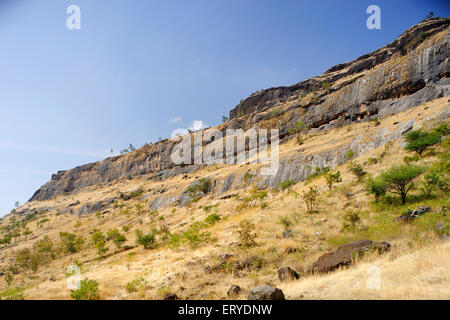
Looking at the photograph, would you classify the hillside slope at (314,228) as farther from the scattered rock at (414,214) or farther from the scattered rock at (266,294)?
the scattered rock at (266,294)

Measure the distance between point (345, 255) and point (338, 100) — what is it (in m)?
46.0

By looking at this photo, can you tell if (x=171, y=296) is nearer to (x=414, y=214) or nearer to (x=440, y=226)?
(x=440, y=226)

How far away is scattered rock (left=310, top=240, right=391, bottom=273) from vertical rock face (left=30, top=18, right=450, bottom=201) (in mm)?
20139

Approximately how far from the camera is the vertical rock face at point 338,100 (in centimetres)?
2959

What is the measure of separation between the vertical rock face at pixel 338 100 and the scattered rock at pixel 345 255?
20.1 meters

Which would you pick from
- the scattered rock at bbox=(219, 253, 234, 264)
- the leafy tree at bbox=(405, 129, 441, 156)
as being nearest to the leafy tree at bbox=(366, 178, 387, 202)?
the leafy tree at bbox=(405, 129, 441, 156)

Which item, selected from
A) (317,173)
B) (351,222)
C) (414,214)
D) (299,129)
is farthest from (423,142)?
(299,129)

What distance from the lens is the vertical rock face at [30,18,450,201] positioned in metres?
29.6

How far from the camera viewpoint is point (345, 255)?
668 cm

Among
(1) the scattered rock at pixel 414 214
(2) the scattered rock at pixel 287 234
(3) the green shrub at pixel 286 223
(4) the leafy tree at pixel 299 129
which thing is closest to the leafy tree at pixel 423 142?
(1) the scattered rock at pixel 414 214
